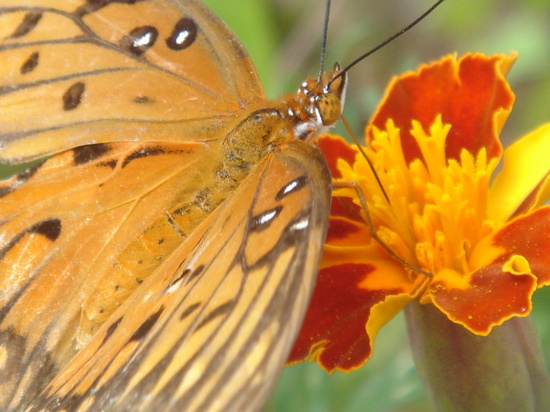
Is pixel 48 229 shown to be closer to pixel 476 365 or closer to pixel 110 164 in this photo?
pixel 110 164

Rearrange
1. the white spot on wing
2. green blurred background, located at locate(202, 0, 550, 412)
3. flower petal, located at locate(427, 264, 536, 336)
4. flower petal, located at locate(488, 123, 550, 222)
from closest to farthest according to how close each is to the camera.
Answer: the white spot on wing → flower petal, located at locate(427, 264, 536, 336) → flower petal, located at locate(488, 123, 550, 222) → green blurred background, located at locate(202, 0, 550, 412)

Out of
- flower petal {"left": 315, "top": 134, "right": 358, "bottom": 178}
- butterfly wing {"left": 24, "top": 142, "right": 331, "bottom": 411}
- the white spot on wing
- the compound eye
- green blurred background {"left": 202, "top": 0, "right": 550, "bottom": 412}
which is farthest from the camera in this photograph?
green blurred background {"left": 202, "top": 0, "right": 550, "bottom": 412}

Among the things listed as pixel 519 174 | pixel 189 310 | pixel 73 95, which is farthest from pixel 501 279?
pixel 73 95

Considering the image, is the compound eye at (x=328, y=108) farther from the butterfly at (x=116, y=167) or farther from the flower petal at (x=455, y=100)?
the flower petal at (x=455, y=100)

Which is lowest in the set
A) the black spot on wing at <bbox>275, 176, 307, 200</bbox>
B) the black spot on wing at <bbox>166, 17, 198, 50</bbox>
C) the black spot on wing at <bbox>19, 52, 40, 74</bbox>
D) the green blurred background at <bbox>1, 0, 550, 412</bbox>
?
the green blurred background at <bbox>1, 0, 550, 412</bbox>

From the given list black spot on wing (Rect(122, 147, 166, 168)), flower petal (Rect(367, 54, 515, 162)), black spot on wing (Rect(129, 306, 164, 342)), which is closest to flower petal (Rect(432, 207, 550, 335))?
flower petal (Rect(367, 54, 515, 162))

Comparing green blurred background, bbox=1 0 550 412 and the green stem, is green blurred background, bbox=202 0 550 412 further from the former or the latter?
the green stem
